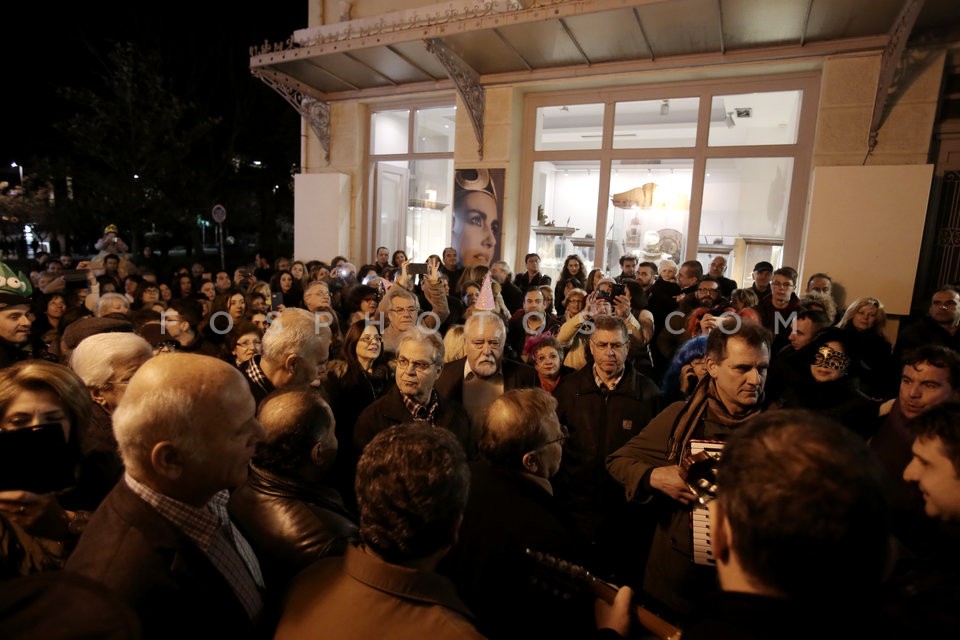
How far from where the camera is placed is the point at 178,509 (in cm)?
127

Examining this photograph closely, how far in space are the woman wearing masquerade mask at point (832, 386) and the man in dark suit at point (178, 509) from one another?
2.91 m

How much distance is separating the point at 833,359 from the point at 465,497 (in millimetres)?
2826

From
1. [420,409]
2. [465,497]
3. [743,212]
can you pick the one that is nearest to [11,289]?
[420,409]

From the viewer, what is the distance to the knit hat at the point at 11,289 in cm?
351

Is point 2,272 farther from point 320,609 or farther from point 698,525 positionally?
point 698,525

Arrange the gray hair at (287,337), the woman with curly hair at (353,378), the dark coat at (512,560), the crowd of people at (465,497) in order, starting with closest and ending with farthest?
the crowd of people at (465,497)
the dark coat at (512,560)
the gray hair at (287,337)
the woman with curly hair at (353,378)

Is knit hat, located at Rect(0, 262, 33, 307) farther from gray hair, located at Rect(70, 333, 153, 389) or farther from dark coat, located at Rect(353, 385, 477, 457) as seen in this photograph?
dark coat, located at Rect(353, 385, 477, 457)

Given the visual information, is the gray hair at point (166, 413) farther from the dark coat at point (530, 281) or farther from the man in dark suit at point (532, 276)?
the man in dark suit at point (532, 276)

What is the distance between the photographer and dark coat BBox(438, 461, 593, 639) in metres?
1.46

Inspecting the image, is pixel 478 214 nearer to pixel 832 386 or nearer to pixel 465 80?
pixel 465 80

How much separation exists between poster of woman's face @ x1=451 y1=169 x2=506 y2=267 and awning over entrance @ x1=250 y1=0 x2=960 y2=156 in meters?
0.99

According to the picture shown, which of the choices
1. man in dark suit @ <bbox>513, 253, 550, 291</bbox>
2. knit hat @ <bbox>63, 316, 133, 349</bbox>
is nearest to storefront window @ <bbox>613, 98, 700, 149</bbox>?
man in dark suit @ <bbox>513, 253, 550, 291</bbox>

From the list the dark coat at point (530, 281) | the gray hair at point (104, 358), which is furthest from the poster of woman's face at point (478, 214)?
the gray hair at point (104, 358)

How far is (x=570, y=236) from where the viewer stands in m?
10.3
